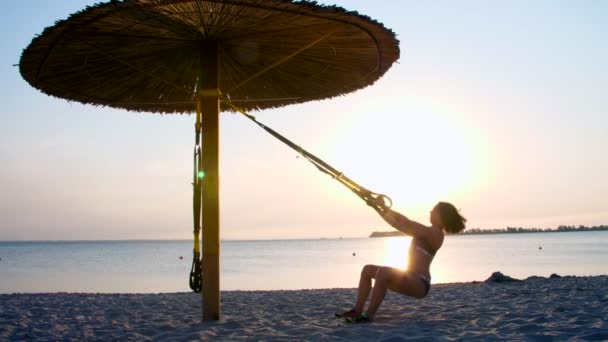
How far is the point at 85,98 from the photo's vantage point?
7.51m

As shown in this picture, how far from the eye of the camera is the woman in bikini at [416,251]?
5531mm

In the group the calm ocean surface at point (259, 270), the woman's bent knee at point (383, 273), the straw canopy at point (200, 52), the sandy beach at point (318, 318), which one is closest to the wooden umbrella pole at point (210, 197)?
the sandy beach at point (318, 318)

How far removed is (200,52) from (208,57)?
0.50 ft

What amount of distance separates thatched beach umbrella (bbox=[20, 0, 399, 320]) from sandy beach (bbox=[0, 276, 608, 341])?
826mm

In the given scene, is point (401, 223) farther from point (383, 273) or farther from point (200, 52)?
point (200, 52)

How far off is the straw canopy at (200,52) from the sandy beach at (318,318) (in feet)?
9.56

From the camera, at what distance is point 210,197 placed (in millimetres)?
6102

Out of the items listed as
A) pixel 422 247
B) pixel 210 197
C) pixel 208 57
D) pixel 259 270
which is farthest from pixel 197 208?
pixel 259 270

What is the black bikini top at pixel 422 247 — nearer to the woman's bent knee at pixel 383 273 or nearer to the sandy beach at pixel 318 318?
the woman's bent knee at pixel 383 273

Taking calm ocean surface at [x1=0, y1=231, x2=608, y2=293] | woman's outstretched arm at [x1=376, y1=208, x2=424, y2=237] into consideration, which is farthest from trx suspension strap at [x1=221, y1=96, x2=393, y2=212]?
calm ocean surface at [x1=0, y1=231, x2=608, y2=293]

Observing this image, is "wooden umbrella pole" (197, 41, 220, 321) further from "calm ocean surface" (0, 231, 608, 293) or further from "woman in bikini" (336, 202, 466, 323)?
"calm ocean surface" (0, 231, 608, 293)

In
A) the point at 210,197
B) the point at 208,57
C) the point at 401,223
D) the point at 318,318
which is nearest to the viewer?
the point at 401,223

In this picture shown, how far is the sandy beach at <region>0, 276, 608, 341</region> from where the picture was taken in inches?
199

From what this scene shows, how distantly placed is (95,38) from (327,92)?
312 centimetres
